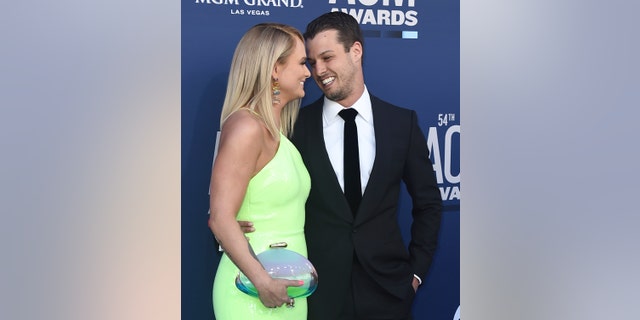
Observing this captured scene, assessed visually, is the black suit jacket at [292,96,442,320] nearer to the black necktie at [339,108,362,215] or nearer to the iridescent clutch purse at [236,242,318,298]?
the black necktie at [339,108,362,215]

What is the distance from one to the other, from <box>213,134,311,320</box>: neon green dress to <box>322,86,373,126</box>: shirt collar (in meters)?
0.62

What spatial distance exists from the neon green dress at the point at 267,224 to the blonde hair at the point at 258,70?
0.15 metres

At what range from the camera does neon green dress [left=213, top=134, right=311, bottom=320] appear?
2924mm

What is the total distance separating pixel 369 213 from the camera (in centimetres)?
349

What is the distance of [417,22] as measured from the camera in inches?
155

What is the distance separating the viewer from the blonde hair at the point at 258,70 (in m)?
2.97

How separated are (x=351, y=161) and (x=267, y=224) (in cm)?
70

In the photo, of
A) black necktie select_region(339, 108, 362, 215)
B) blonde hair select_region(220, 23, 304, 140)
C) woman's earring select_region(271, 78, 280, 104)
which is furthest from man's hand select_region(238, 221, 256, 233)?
black necktie select_region(339, 108, 362, 215)
